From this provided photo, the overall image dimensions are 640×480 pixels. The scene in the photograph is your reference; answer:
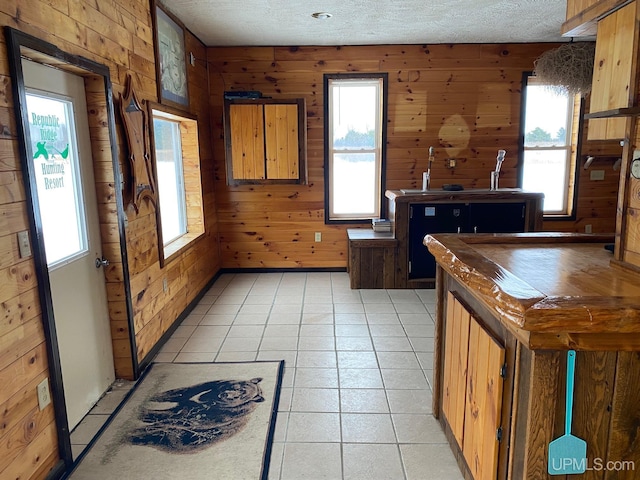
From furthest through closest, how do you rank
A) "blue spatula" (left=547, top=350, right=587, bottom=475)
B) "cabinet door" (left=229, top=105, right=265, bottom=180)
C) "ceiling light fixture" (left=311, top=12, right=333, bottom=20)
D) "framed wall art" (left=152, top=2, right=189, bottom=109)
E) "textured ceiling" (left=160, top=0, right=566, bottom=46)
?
"cabinet door" (left=229, top=105, right=265, bottom=180)
"ceiling light fixture" (left=311, top=12, right=333, bottom=20)
"textured ceiling" (left=160, top=0, right=566, bottom=46)
"framed wall art" (left=152, top=2, right=189, bottom=109)
"blue spatula" (left=547, top=350, right=587, bottom=475)

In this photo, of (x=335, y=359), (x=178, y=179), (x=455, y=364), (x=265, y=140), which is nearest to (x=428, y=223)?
(x=265, y=140)

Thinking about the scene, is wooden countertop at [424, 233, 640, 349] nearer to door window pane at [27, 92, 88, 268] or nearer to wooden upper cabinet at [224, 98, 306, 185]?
door window pane at [27, 92, 88, 268]

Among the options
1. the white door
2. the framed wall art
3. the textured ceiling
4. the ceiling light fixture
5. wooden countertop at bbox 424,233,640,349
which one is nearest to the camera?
wooden countertop at bbox 424,233,640,349

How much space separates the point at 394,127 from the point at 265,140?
59.3 inches

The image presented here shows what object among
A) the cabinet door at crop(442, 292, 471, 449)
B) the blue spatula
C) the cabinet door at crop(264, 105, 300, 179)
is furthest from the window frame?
the blue spatula

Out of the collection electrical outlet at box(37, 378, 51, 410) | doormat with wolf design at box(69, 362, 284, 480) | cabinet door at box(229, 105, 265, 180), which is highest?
cabinet door at box(229, 105, 265, 180)

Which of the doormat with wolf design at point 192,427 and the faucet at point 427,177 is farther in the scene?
the faucet at point 427,177

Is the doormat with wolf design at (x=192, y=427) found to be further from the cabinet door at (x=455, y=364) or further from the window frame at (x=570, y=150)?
the window frame at (x=570, y=150)

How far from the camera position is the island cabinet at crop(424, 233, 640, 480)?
117 cm

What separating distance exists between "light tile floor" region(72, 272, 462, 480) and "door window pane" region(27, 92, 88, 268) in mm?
1190

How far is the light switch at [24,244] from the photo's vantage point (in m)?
1.79

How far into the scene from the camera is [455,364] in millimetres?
1985

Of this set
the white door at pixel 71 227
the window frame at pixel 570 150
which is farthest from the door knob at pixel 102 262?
the window frame at pixel 570 150

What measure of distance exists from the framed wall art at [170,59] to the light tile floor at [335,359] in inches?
76.5
